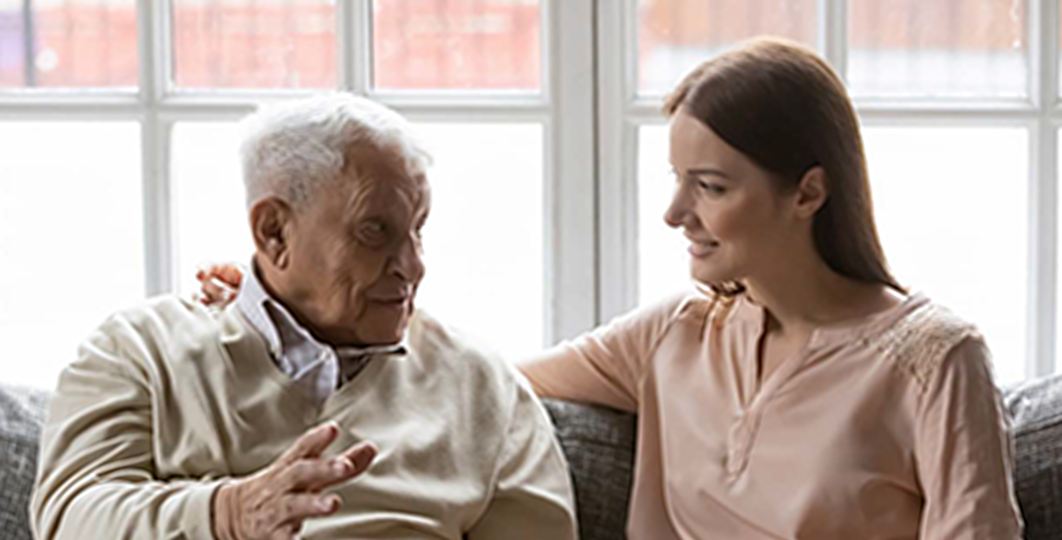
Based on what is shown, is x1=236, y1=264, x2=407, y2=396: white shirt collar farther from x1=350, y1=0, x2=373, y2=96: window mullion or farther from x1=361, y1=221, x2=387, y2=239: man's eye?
x1=350, y1=0, x2=373, y2=96: window mullion

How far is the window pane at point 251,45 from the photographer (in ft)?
9.86

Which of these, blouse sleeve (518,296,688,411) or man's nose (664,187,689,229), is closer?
man's nose (664,187,689,229)

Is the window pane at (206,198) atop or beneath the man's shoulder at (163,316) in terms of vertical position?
atop

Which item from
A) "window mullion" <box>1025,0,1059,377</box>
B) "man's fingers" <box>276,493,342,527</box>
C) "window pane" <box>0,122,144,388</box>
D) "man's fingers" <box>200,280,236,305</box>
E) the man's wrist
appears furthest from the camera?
"window pane" <box>0,122,144,388</box>

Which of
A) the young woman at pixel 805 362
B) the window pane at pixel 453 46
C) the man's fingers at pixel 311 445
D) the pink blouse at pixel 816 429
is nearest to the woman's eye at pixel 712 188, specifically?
the young woman at pixel 805 362

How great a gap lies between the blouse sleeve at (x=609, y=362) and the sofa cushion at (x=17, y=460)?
0.76 metres

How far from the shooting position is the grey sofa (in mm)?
2283

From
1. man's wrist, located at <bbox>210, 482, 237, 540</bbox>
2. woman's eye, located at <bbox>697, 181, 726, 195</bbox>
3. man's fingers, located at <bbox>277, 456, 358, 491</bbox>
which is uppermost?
woman's eye, located at <bbox>697, 181, 726, 195</bbox>

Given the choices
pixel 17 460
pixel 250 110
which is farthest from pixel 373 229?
pixel 250 110

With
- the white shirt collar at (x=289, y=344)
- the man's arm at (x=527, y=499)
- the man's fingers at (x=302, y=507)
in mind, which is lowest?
the man's arm at (x=527, y=499)

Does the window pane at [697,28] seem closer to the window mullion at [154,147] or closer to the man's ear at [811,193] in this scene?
the man's ear at [811,193]

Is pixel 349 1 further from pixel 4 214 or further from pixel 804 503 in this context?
pixel 804 503

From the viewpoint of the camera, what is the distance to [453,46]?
2990 mm

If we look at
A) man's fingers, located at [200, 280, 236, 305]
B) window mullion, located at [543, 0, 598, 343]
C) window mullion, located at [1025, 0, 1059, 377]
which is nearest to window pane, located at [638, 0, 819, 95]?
window mullion, located at [543, 0, 598, 343]
